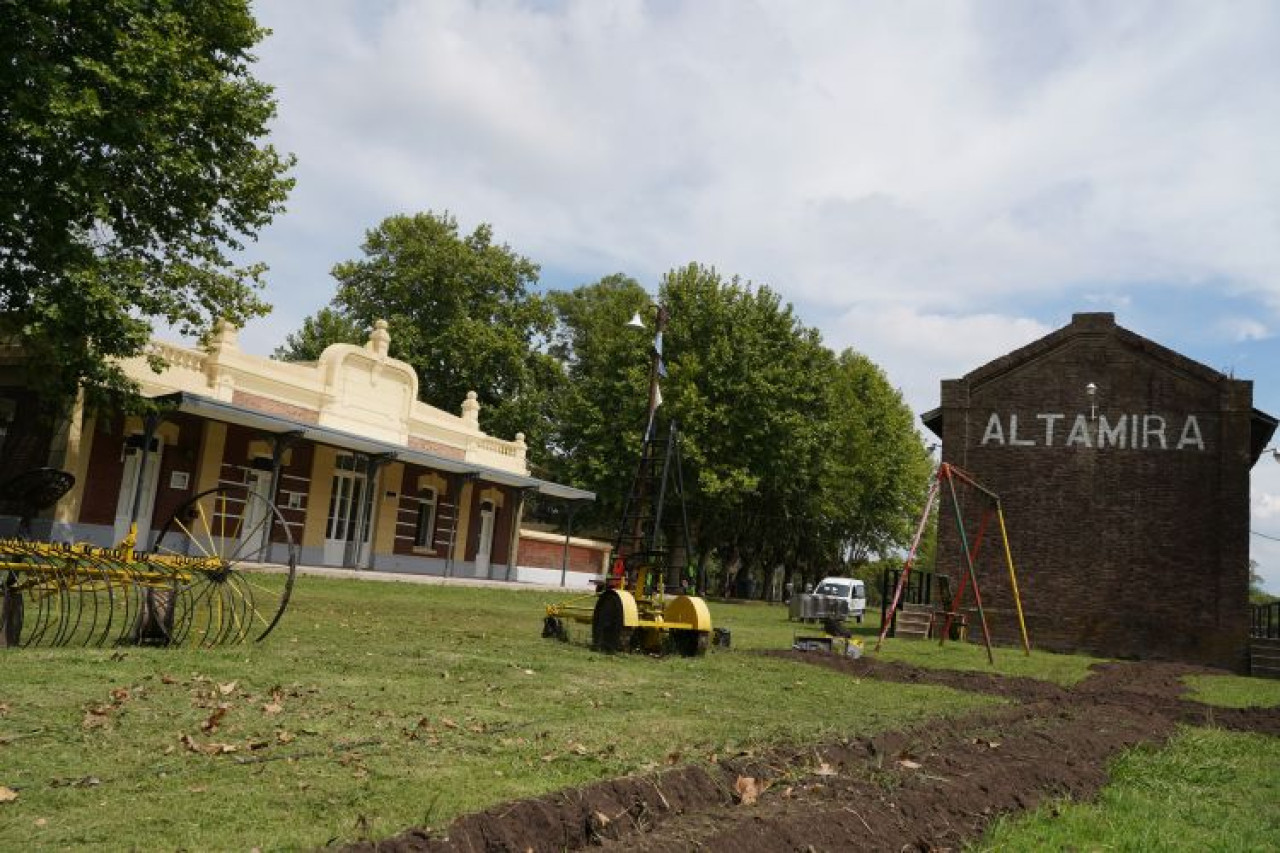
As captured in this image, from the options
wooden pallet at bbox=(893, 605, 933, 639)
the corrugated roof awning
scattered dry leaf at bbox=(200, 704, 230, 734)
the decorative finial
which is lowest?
scattered dry leaf at bbox=(200, 704, 230, 734)

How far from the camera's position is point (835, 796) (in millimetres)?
→ 5891

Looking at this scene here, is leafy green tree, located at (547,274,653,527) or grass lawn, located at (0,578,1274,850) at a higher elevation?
leafy green tree, located at (547,274,653,527)

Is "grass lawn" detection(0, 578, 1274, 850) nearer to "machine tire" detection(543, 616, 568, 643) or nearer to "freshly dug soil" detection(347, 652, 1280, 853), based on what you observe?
"freshly dug soil" detection(347, 652, 1280, 853)

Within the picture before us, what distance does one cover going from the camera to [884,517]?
175ft

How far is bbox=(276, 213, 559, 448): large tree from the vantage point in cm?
5078

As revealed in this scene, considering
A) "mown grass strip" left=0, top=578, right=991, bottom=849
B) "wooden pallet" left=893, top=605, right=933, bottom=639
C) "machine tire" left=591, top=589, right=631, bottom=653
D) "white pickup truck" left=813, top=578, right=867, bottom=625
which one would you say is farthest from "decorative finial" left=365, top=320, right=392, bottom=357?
"machine tire" left=591, top=589, right=631, bottom=653

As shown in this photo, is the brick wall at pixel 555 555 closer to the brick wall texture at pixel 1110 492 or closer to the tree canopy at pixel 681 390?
the tree canopy at pixel 681 390

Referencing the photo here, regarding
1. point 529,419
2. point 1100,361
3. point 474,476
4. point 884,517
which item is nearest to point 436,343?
point 529,419

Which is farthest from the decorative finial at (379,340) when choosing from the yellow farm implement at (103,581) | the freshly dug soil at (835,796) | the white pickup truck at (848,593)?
the freshly dug soil at (835,796)

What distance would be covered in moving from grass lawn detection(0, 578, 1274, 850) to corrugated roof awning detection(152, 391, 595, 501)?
1225 cm

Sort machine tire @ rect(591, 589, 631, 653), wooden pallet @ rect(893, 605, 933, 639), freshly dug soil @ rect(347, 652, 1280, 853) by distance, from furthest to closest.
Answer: wooden pallet @ rect(893, 605, 933, 639) → machine tire @ rect(591, 589, 631, 653) → freshly dug soil @ rect(347, 652, 1280, 853)

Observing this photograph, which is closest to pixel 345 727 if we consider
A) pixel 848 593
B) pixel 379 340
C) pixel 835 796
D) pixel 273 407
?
pixel 835 796

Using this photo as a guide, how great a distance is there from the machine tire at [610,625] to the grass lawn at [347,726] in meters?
0.52

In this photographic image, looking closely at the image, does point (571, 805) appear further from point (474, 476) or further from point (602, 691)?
point (474, 476)
